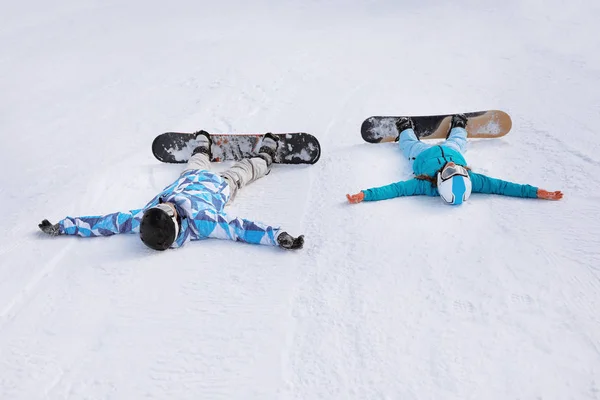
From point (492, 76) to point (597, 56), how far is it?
6.58 ft

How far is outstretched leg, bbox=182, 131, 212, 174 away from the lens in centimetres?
514

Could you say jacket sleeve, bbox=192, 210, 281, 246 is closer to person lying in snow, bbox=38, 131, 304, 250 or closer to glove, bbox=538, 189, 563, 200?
person lying in snow, bbox=38, 131, 304, 250

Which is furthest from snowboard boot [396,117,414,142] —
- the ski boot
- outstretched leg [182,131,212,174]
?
outstretched leg [182,131,212,174]

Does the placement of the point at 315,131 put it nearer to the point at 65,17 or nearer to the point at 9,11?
the point at 65,17

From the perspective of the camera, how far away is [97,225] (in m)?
4.32

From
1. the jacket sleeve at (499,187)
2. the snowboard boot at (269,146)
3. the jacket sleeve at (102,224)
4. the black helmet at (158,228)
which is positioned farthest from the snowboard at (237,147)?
the black helmet at (158,228)

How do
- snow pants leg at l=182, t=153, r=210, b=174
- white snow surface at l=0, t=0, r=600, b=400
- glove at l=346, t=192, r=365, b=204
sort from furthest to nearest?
snow pants leg at l=182, t=153, r=210, b=174, glove at l=346, t=192, r=365, b=204, white snow surface at l=0, t=0, r=600, b=400

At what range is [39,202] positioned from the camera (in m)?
Result: 5.07

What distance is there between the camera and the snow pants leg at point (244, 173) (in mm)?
4875

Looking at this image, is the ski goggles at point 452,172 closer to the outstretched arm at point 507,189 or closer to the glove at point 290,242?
the outstretched arm at point 507,189

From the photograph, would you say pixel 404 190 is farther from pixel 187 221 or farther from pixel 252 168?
pixel 187 221

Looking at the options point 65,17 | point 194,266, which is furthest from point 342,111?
point 65,17

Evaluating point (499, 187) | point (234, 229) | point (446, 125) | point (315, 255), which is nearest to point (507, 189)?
point (499, 187)

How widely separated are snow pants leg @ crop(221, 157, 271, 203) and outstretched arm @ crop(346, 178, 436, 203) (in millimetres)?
1092
